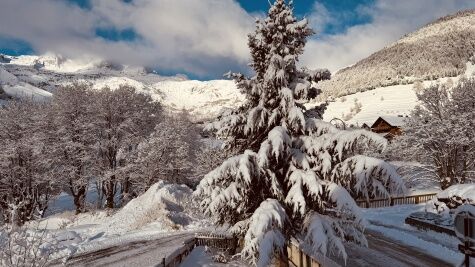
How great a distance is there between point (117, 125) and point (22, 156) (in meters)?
9.05

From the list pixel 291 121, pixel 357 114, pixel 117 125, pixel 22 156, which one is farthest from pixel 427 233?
pixel 357 114

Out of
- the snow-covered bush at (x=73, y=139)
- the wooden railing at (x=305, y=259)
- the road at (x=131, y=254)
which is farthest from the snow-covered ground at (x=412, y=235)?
the snow-covered bush at (x=73, y=139)

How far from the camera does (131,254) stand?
2388 centimetres

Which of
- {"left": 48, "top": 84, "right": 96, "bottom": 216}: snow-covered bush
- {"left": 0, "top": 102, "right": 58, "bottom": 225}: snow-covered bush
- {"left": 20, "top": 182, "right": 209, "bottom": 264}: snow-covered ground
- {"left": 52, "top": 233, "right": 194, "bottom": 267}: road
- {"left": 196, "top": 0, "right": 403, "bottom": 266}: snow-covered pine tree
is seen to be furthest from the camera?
{"left": 48, "top": 84, "right": 96, "bottom": 216}: snow-covered bush

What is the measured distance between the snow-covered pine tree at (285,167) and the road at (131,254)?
10596mm

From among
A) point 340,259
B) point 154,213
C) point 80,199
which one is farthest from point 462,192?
point 80,199

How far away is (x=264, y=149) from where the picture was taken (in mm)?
10914

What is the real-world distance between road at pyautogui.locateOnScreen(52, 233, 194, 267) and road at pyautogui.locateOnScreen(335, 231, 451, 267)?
982cm

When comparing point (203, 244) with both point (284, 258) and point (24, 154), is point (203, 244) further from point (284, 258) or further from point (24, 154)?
point (24, 154)

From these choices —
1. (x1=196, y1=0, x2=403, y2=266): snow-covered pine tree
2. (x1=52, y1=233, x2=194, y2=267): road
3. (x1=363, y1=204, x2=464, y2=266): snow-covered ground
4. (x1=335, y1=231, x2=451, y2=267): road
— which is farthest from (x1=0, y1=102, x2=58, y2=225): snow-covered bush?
(x1=196, y1=0, x2=403, y2=266): snow-covered pine tree

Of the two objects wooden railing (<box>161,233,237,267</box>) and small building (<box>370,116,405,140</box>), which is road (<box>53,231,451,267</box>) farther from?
small building (<box>370,116,405,140</box>)

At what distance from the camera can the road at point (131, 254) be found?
2169 cm

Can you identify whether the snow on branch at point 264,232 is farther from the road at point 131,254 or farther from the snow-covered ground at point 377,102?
the snow-covered ground at point 377,102

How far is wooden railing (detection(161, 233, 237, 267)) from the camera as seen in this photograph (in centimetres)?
1697
